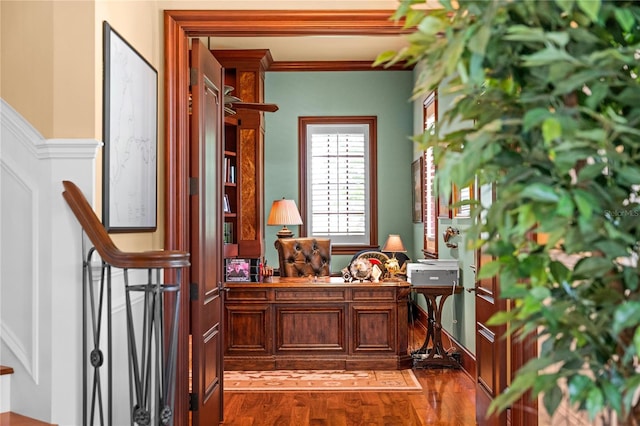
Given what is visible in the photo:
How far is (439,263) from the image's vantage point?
6230 millimetres

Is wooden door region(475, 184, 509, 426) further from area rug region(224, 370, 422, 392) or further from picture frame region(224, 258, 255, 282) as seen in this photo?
picture frame region(224, 258, 255, 282)

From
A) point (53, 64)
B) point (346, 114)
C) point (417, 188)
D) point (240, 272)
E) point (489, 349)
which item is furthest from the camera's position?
point (346, 114)

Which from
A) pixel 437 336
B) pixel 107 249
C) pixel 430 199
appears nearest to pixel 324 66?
pixel 430 199

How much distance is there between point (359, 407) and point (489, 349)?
52.8 inches

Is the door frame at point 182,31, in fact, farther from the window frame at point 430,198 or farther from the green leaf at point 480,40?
the window frame at point 430,198

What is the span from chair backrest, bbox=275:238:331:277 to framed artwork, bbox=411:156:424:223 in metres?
1.50

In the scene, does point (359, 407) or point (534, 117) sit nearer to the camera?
point (534, 117)

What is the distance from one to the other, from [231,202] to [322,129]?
6.07ft

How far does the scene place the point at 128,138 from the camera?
3.16 m

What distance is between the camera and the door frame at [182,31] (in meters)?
3.75

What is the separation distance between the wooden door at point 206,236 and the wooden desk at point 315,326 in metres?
1.60

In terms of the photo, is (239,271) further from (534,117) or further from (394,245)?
(534,117)

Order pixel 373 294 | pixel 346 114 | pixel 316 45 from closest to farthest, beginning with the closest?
pixel 373 294
pixel 316 45
pixel 346 114

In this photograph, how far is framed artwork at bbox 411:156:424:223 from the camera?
26.0ft
